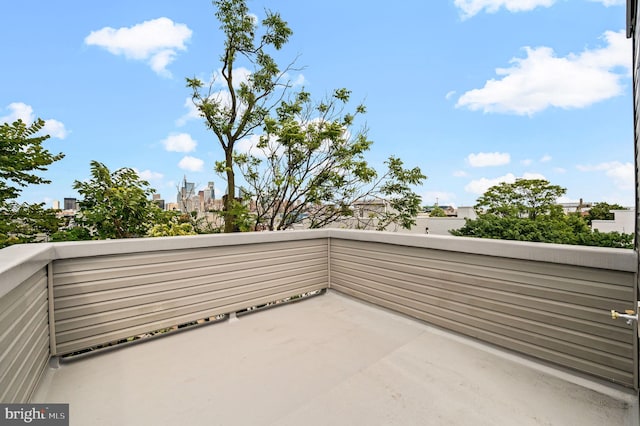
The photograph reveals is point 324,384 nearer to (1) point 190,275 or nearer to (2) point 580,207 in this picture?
(1) point 190,275

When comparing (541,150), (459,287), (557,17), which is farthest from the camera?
(541,150)

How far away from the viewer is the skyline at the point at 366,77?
375cm

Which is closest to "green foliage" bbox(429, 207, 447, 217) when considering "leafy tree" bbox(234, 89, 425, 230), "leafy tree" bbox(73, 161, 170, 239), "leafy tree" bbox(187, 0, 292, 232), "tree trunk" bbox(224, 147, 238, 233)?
"leafy tree" bbox(234, 89, 425, 230)

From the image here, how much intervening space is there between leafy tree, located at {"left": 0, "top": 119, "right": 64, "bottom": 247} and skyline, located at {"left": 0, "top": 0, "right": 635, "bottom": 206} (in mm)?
119

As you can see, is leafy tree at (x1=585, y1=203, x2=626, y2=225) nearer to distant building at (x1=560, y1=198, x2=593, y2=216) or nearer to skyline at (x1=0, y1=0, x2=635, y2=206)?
distant building at (x1=560, y1=198, x2=593, y2=216)

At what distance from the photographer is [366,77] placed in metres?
5.79

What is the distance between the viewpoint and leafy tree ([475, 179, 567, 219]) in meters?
15.6

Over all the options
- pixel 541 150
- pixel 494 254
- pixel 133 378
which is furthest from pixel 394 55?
pixel 541 150

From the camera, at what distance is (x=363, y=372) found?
183cm

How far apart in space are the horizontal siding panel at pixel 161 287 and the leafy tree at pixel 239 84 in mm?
2122

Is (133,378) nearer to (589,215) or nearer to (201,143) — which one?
(201,143)

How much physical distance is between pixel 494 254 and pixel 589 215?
14236mm

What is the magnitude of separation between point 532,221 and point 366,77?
8545mm

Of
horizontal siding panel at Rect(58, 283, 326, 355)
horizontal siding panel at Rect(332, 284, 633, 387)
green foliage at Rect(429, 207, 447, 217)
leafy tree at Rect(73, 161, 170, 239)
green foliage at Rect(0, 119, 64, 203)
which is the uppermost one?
green foliage at Rect(0, 119, 64, 203)
